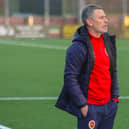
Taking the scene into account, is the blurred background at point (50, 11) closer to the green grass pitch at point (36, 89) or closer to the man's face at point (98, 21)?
the green grass pitch at point (36, 89)

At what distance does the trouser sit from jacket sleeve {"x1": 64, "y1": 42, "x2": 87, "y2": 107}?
0.19m

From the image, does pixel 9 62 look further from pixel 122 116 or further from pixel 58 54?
pixel 122 116

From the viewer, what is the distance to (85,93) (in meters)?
5.56

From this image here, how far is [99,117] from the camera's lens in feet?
18.6

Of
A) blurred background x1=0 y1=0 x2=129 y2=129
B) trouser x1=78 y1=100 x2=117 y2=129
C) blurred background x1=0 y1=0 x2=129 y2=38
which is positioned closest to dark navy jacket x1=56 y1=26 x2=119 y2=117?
trouser x1=78 y1=100 x2=117 y2=129

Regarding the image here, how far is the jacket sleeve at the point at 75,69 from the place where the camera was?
5453 millimetres

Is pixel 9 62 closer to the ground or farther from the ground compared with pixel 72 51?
closer to the ground

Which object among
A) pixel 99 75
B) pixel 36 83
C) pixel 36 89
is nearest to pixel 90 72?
pixel 99 75

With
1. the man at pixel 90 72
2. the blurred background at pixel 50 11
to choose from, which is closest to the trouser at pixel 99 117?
the man at pixel 90 72

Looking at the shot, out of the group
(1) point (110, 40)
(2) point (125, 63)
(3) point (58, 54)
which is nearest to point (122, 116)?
(1) point (110, 40)

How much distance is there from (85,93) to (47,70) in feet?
44.2

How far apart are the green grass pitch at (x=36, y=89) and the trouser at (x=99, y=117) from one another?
3.49 metres

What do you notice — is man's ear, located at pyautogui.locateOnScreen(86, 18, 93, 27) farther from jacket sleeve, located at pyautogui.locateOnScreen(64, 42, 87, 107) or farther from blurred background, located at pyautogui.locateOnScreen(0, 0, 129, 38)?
blurred background, located at pyautogui.locateOnScreen(0, 0, 129, 38)

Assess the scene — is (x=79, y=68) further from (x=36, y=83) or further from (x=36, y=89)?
(x=36, y=83)
